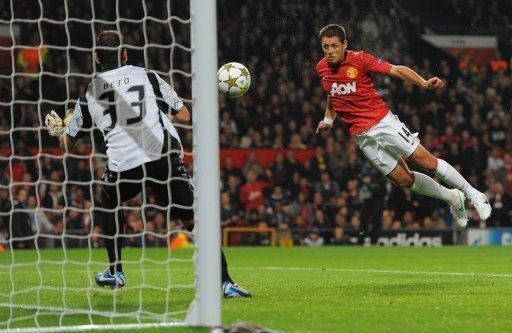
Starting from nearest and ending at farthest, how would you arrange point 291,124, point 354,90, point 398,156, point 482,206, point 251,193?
point 482,206 < point 354,90 < point 398,156 < point 251,193 < point 291,124

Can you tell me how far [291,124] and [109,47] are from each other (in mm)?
14195

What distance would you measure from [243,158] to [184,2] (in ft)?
18.9

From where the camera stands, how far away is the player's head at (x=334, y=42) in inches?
368

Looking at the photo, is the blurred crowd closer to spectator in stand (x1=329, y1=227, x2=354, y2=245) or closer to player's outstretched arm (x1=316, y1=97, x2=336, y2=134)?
spectator in stand (x1=329, y1=227, x2=354, y2=245)

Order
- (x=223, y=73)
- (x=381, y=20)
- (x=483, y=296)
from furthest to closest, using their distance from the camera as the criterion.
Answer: (x=381, y=20), (x=223, y=73), (x=483, y=296)

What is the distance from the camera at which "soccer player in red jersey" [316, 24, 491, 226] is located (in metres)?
9.63

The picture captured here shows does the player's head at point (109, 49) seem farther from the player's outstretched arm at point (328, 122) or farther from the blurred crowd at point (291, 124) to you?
the blurred crowd at point (291, 124)

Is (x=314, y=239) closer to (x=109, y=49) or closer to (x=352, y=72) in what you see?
(x=352, y=72)

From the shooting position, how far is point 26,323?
19.9 ft

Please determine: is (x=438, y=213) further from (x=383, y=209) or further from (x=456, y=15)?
(x=456, y=15)

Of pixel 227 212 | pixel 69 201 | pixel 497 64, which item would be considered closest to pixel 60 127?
pixel 69 201

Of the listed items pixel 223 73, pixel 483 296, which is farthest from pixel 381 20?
pixel 483 296

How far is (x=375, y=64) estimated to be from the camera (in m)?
9.41

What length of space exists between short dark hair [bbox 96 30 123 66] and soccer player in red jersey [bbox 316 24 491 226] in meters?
2.61
